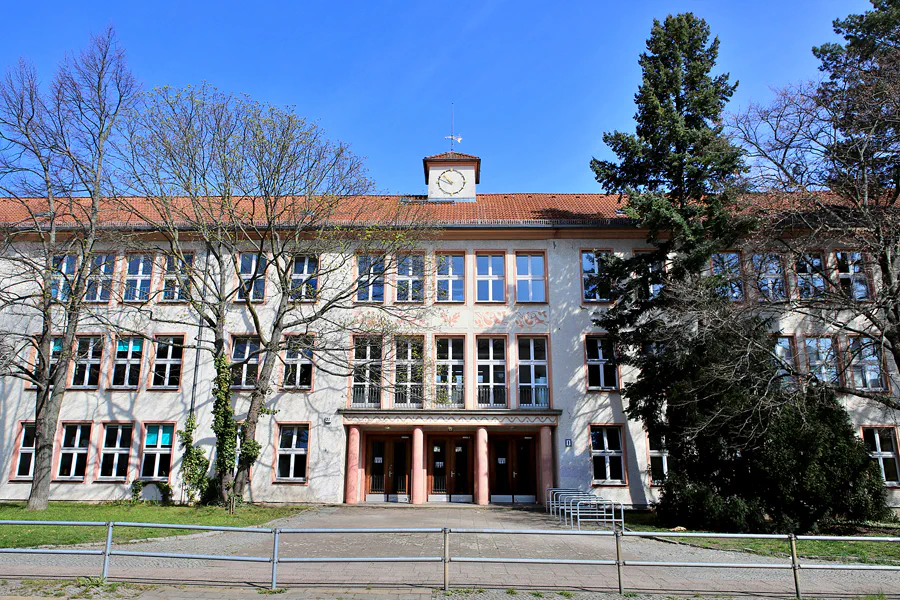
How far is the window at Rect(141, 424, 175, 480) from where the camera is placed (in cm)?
2273

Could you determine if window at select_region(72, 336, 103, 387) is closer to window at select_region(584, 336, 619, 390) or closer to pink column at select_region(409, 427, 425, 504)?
pink column at select_region(409, 427, 425, 504)

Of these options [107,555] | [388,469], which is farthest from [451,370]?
[107,555]

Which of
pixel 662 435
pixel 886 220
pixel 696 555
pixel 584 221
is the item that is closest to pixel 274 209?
pixel 584 221

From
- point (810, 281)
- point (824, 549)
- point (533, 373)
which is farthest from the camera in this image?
point (533, 373)

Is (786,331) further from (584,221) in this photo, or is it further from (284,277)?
(284,277)

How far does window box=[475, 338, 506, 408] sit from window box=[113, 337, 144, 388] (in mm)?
12384

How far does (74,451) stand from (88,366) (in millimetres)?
3046

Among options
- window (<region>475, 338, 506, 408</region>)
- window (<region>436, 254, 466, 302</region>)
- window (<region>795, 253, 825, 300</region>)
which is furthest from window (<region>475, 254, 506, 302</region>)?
window (<region>795, 253, 825, 300</region>)

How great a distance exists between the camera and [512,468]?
78.1 ft

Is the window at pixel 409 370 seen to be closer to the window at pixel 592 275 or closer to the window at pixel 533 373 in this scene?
the window at pixel 533 373

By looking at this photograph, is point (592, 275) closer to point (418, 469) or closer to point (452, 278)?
point (452, 278)

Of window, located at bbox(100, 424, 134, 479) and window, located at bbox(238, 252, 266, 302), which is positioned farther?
window, located at bbox(238, 252, 266, 302)

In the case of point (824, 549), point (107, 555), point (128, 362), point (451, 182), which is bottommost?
point (824, 549)

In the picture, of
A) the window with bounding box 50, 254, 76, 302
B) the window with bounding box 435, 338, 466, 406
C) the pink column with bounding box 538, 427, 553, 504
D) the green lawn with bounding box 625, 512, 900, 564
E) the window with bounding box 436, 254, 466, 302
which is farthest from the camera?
the window with bounding box 436, 254, 466, 302
